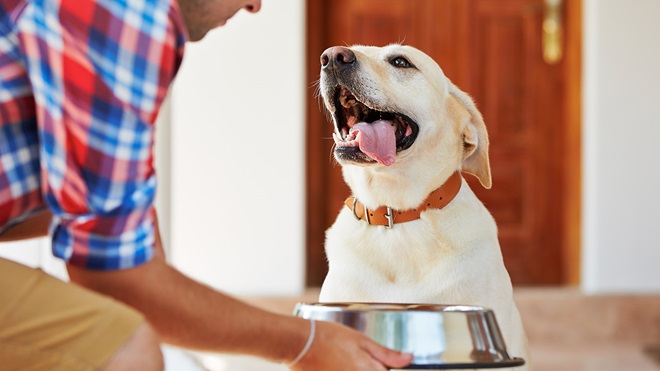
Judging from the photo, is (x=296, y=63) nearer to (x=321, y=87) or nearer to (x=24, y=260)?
(x=24, y=260)

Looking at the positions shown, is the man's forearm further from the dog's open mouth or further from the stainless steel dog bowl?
the dog's open mouth

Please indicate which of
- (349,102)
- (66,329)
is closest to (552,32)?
(349,102)

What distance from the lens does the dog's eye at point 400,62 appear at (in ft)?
6.20

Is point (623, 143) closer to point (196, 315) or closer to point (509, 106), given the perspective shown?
point (509, 106)

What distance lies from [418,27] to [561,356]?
1.66 metres

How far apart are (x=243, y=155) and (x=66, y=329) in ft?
12.2

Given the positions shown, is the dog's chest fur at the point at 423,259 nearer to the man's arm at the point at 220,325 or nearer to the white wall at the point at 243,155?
the man's arm at the point at 220,325

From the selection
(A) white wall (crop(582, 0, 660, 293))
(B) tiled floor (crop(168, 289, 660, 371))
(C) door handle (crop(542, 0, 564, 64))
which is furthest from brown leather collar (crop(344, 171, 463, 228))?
(C) door handle (crop(542, 0, 564, 64))

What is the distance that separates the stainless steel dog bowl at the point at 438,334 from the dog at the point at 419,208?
1.80ft

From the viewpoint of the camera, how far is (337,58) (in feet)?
5.80

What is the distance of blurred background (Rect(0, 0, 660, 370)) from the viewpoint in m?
4.92

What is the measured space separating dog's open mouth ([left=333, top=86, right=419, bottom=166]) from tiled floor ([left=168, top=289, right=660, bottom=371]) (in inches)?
116

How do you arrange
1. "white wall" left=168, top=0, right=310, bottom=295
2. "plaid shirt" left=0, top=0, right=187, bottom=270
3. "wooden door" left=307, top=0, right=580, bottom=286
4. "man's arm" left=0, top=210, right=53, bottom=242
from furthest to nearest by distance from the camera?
"wooden door" left=307, top=0, right=580, bottom=286
"white wall" left=168, top=0, right=310, bottom=295
"man's arm" left=0, top=210, right=53, bottom=242
"plaid shirt" left=0, top=0, right=187, bottom=270

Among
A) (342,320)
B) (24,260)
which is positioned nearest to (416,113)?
(342,320)
